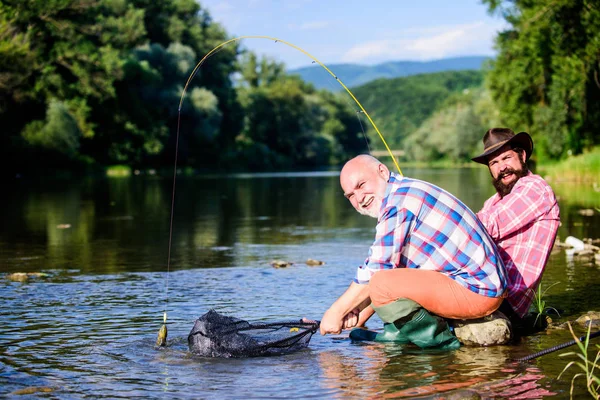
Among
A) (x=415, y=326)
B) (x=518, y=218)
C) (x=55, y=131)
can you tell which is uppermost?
(x=55, y=131)

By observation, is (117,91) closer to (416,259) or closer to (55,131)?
(55,131)

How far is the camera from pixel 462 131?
94.6 m

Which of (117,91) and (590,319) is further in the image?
(117,91)

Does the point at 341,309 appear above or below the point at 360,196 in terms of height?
below

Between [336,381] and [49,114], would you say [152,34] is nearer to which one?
[49,114]

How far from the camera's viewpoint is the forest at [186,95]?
120 feet

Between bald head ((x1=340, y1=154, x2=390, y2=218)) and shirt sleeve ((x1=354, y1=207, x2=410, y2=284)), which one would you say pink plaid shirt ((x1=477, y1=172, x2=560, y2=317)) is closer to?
shirt sleeve ((x1=354, y1=207, x2=410, y2=284))

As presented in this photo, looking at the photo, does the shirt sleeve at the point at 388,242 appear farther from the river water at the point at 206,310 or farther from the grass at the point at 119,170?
the grass at the point at 119,170

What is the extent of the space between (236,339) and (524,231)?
2459 mm

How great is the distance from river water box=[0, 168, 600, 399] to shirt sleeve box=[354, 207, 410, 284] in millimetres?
727

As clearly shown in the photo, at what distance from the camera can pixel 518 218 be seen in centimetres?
677

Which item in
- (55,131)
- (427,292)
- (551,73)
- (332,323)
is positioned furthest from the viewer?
(55,131)

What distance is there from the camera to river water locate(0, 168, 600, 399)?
18.8 feet

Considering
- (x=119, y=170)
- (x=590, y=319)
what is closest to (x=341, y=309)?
(x=590, y=319)
